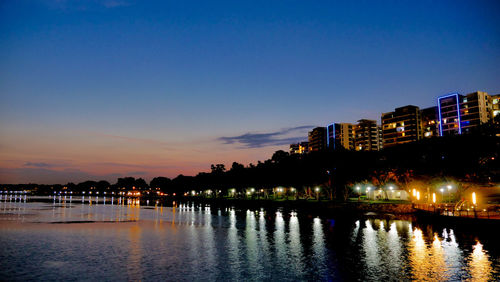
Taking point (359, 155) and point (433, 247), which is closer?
point (433, 247)

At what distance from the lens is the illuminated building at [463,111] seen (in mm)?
161750

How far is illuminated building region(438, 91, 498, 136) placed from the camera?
16175cm

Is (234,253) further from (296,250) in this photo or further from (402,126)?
(402,126)

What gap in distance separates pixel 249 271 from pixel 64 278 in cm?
997

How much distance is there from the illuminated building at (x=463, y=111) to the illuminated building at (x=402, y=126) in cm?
1202

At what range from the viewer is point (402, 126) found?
627 feet

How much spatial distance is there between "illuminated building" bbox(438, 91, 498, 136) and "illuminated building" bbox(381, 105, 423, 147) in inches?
473

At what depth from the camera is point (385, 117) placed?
655ft

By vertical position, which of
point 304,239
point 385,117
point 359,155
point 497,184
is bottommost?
point 304,239

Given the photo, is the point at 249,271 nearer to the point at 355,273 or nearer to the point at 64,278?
the point at 355,273

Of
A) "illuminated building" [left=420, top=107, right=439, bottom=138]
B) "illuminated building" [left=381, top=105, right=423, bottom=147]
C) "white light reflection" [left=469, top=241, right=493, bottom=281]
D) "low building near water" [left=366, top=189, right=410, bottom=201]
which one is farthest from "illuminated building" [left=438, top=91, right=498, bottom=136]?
"white light reflection" [left=469, top=241, right=493, bottom=281]

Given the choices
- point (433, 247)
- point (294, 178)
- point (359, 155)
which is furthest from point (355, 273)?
point (294, 178)

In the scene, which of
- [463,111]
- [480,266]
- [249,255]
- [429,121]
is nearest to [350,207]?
[249,255]

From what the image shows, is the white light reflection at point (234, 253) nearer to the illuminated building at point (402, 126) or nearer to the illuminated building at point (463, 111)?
the illuminated building at point (463, 111)
